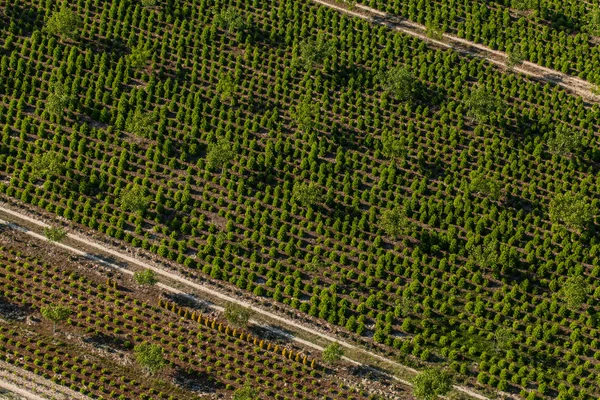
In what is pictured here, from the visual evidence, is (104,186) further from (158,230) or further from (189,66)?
(189,66)

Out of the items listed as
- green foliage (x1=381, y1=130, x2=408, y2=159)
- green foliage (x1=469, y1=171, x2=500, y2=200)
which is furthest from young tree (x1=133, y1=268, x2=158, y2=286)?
green foliage (x1=469, y1=171, x2=500, y2=200)

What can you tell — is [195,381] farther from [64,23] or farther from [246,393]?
[64,23]

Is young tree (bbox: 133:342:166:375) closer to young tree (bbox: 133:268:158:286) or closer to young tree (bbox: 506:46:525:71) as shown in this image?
young tree (bbox: 133:268:158:286)

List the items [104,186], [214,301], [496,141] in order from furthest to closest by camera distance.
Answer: [496,141] < [104,186] < [214,301]

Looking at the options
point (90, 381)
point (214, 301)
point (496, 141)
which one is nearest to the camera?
point (90, 381)

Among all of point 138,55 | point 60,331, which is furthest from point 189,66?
point 60,331

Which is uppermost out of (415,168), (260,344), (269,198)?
(415,168)
